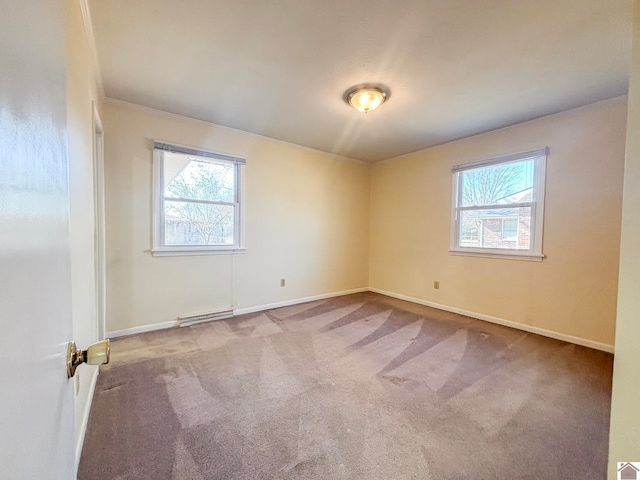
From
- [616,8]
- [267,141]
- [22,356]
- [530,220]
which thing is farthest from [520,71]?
[22,356]

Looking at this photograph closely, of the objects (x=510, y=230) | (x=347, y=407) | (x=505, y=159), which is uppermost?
(x=505, y=159)

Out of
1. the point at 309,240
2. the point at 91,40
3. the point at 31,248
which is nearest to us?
the point at 31,248

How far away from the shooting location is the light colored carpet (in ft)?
4.69

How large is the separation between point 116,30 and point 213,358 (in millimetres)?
2630

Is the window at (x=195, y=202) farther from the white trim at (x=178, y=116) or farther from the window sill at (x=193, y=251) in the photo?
the white trim at (x=178, y=116)

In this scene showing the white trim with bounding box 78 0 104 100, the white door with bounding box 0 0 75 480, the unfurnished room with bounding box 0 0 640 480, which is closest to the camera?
the white door with bounding box 0 0 75 480

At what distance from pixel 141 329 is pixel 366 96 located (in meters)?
3.40

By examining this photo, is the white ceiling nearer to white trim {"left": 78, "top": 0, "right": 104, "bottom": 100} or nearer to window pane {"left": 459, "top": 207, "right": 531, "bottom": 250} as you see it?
white trim {"left": 78, "top": 0, "right": 104, "bottom": 100}

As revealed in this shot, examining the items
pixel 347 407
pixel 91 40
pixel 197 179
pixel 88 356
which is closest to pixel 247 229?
pixel 197 179

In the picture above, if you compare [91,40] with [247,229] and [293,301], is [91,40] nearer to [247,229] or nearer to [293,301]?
[247,229]

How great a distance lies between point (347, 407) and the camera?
1871mm

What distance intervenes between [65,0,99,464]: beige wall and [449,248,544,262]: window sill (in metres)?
4.10

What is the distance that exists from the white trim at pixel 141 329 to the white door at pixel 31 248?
282cm

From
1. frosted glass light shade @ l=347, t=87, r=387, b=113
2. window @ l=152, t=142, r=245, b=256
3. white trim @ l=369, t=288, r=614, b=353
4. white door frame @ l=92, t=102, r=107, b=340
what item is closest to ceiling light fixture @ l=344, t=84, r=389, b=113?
frosted glass light shade @ l=347, t=87, r=387, b=113
